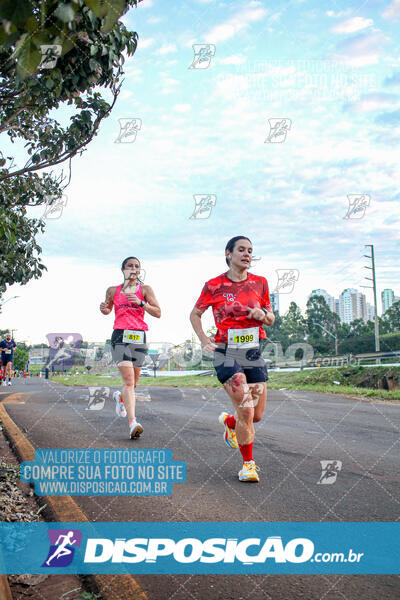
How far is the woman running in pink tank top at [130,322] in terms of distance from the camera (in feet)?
19.6

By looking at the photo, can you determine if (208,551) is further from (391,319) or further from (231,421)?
(391,319)

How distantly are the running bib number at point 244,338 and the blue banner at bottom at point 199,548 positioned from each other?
5.35 feet

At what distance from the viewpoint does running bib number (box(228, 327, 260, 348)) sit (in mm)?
4371

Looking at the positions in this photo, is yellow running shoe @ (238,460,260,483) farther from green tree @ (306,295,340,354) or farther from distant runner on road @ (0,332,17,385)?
green tree @ (306,295,340,354)

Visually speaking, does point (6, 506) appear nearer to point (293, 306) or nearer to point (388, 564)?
point (388, 564)

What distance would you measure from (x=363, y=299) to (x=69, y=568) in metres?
96.8

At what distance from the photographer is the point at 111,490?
3867 mm

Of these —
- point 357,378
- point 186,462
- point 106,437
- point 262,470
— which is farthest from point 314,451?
point 357,378

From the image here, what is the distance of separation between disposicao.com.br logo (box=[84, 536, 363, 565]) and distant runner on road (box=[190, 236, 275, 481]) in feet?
4.80

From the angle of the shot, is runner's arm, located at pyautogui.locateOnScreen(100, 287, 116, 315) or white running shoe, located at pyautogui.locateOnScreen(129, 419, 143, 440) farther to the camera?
runner's arm, located at pyautogui.locateOnScreen(100, 287, 116, 315)

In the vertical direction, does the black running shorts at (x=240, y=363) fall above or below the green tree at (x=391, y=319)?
below

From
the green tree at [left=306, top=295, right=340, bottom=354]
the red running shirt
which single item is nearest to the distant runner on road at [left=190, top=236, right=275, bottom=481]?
the red running shirt

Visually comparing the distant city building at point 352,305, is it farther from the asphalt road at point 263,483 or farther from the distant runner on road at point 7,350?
the asphalt road at point 263,483

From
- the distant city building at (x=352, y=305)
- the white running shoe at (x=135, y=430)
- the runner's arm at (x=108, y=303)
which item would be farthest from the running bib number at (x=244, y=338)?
the distant city building at (x=352, y=305)
